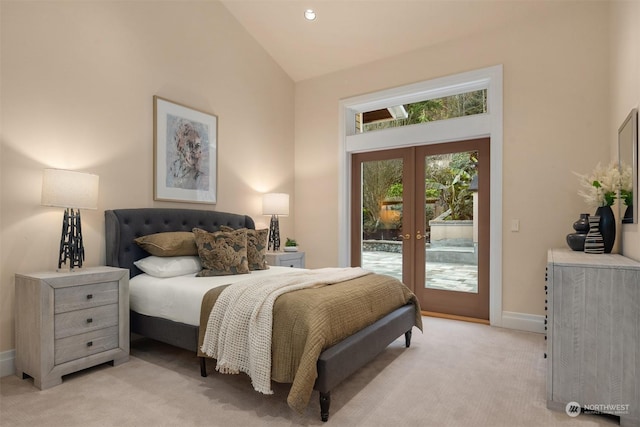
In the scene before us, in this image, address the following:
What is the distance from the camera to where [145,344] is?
11.1 feet

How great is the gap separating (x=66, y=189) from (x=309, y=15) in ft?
10.2

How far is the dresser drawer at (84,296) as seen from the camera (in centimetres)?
252

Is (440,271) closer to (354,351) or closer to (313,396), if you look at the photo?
(354,351)

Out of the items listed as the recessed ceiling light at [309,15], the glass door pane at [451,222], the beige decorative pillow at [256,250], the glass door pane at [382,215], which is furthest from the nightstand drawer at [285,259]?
the recessed ceiling light at [309,15]

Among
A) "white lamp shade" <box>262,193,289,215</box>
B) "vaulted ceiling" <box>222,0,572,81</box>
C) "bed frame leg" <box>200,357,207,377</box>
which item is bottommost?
"bed frame leg" <box>200,357,207,377</box>

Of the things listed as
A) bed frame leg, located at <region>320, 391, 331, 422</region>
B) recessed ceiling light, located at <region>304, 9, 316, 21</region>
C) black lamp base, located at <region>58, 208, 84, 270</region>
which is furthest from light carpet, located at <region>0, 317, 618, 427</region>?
recessed ceiling light, located at <region>304, 9, 316, 21</region>

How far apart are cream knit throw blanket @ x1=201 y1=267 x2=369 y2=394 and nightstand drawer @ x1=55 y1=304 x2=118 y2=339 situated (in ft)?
2.90

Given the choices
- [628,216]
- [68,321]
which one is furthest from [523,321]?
[68,321]

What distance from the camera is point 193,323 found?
2.63 metres

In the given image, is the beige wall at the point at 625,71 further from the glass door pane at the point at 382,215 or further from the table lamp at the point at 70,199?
the table lamp at the point at 70,199

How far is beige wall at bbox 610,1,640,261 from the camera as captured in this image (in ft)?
7.91

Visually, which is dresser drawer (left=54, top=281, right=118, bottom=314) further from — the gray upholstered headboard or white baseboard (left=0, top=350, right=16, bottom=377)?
white baseboard (left=0, top=350, right=16, bottom=377)

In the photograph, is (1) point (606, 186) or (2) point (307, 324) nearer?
(2) point (307, 324)

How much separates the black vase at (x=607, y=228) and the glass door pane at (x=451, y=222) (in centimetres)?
148
